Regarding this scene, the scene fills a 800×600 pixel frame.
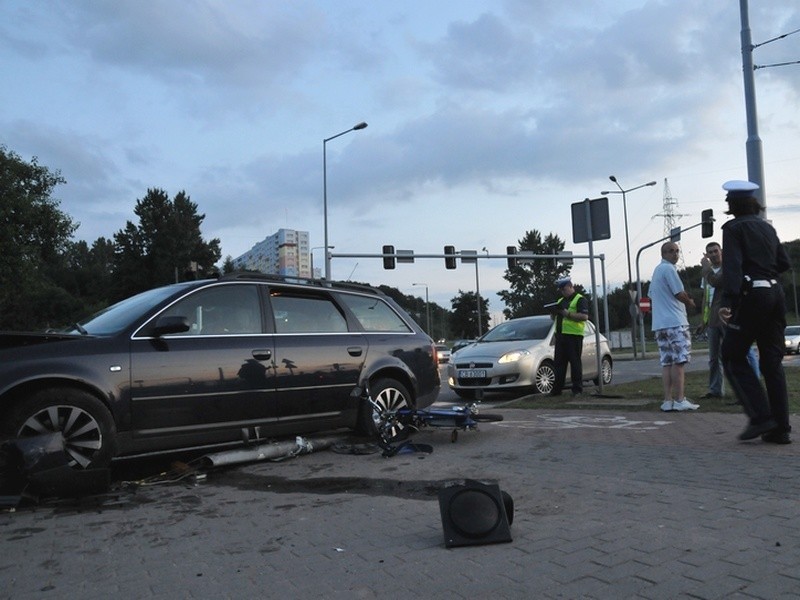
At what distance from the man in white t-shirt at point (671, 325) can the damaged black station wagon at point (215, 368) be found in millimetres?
2762

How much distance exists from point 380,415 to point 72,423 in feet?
9.49

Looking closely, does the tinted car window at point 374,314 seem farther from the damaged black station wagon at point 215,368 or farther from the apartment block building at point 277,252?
the apartment block building at point 277,252

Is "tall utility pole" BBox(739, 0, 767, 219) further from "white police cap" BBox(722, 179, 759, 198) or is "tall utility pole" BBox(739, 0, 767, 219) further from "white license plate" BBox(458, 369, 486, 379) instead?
"white police cap" BBox(722, 179, 759, 198)

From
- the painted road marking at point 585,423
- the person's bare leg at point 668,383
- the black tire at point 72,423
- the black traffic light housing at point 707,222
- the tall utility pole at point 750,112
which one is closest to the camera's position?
the black tire at point 72,423

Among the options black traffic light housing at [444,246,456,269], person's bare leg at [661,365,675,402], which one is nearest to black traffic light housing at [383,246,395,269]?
black traffic light housing at [444,246,456,269]

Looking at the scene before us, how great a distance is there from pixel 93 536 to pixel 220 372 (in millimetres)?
2051

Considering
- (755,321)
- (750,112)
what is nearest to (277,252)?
(750,112)

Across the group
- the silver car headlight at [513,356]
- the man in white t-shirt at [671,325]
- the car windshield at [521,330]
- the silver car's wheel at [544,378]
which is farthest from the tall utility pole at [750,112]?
the man in white t-shirt at [671,325]

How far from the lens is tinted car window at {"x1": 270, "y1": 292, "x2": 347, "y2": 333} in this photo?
6672 mm

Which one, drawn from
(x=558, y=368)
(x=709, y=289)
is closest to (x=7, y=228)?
(x=558, y=368)

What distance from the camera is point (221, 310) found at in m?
6.29

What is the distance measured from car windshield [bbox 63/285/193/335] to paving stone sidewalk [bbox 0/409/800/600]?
4.43 feet

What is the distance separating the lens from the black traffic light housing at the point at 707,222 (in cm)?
3003

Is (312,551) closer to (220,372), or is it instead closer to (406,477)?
(406,477)
